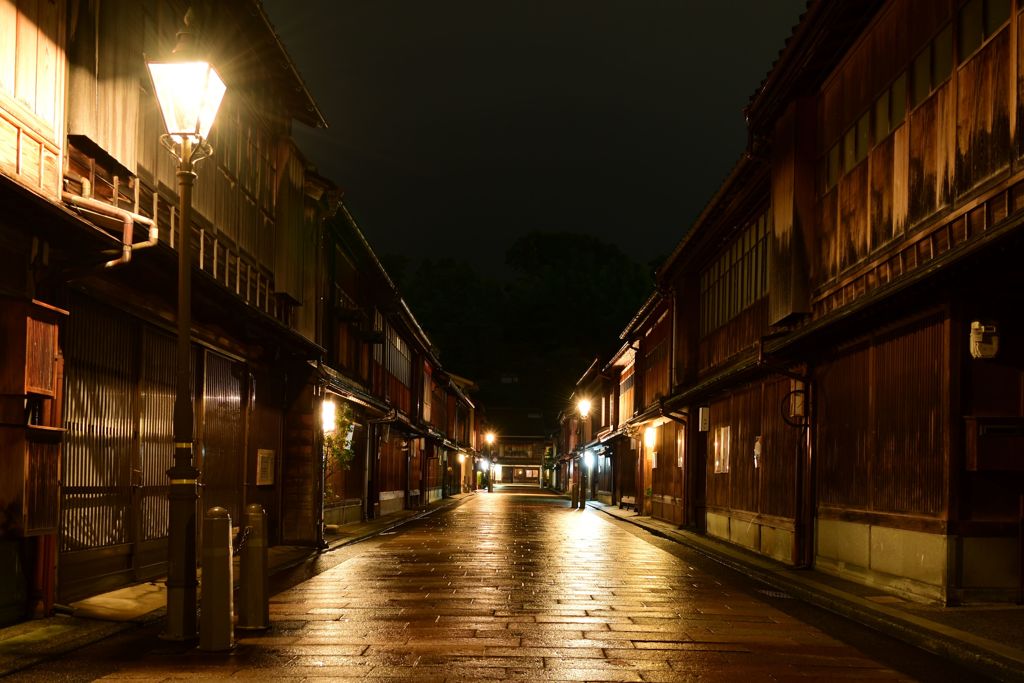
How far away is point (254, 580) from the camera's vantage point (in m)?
10.1

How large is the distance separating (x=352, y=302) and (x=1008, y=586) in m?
21.8

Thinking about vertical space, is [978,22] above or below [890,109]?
above

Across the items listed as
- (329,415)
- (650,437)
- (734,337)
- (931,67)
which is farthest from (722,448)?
(931,67)

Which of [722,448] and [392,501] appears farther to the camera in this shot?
[392,501]

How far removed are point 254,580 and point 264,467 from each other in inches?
392

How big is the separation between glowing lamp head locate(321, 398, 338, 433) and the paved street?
6.14 meters

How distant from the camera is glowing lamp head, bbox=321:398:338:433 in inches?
922

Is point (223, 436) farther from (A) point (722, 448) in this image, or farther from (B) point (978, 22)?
(A) point (722, 448)

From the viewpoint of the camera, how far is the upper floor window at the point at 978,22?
11.3m

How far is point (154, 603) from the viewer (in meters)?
11.7

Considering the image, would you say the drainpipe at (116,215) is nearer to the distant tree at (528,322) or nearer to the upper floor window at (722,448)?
the upper floor window at (722,448)

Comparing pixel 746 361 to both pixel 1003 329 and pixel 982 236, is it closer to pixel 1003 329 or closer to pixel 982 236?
pixel 1003 329

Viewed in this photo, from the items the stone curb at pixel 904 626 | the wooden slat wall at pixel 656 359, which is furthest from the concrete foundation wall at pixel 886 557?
the wooden slat wall at pixel 656 359

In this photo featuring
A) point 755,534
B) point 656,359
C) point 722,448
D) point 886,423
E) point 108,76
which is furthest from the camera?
point 656,359
